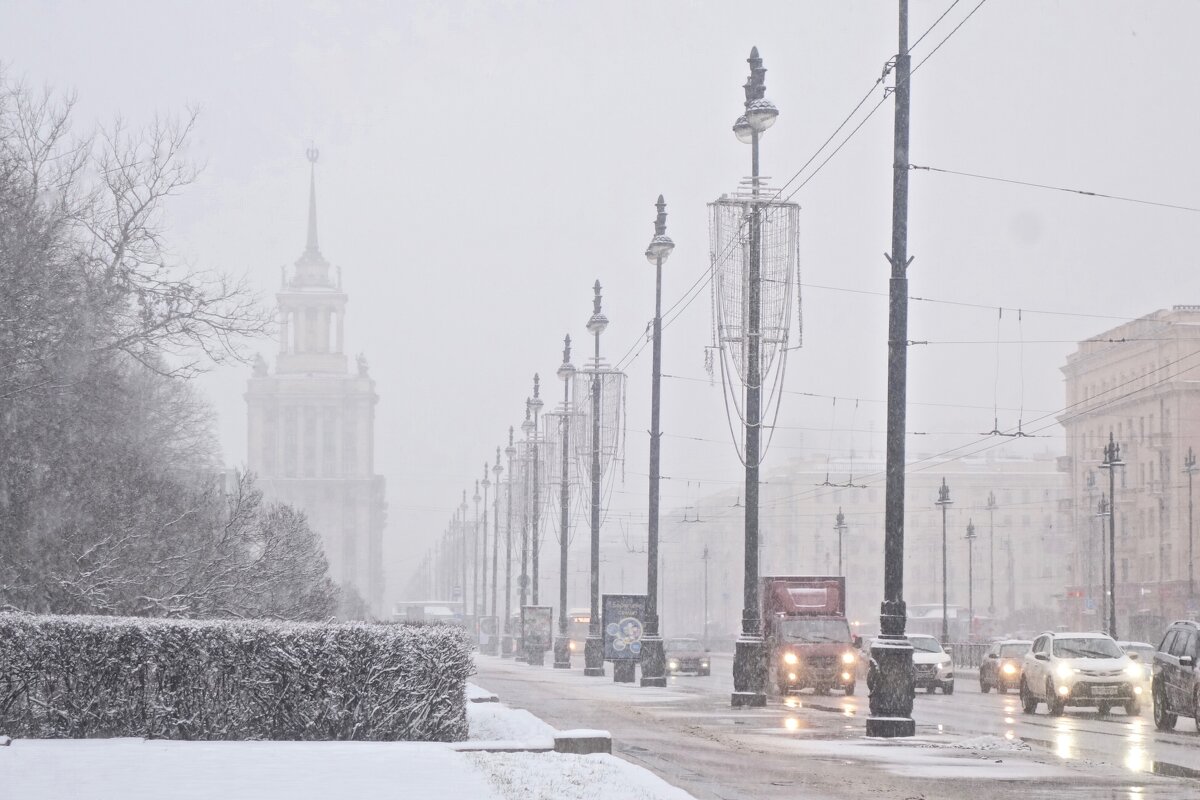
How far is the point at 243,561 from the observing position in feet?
109

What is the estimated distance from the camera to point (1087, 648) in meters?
32.8

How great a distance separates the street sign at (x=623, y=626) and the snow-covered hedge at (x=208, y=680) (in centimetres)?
2684

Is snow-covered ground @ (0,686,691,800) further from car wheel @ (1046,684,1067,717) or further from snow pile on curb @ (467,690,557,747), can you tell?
car wheel @ (1046,684,1067,717)

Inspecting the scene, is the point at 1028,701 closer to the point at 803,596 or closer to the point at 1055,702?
the point at 1055,702

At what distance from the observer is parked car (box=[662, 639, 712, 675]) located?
6003 cm

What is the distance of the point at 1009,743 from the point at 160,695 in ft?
35.1

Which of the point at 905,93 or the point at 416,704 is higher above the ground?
the point at 905,93

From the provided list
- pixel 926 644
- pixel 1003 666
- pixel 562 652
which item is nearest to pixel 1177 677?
pixel 1003 666

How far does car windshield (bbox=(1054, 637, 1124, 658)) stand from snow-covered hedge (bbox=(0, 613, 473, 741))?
1758 centimetres

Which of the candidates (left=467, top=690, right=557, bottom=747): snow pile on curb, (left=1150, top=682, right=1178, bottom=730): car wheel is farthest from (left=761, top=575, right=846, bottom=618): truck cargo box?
(left=467, top=690, right=557, bottom=747): snow pile on curb

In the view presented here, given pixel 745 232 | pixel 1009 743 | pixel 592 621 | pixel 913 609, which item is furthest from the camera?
pixel 913 609

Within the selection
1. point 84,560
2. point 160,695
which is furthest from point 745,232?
point 160,695

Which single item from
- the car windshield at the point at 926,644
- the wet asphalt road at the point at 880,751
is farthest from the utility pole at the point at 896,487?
the car windshield at the point at 926,644

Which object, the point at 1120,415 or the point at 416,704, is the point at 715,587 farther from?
the point at 416,704
